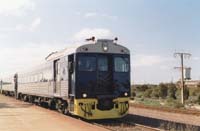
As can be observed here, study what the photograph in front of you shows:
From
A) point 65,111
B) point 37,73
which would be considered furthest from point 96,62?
point 37,73

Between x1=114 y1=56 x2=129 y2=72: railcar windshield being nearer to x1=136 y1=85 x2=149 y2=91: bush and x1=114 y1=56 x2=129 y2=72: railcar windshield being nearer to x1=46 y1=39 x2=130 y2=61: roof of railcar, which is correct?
x1=46 y1=39 x2=130 y2=61: roof of railcar

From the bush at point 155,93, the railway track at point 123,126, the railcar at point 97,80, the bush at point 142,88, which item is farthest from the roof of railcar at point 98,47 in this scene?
the bush at point 142,88

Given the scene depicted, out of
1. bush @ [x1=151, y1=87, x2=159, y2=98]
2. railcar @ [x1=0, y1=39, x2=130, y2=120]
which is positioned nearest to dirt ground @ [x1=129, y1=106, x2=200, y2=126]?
railcar @ [x1=0, y1=39, x2=130, y2=120]

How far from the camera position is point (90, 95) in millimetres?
17938

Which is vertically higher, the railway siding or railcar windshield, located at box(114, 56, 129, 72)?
railcar windshield, located at box(114, 56, 129, 72)

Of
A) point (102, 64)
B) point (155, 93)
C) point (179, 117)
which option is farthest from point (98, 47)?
point (155, 93)

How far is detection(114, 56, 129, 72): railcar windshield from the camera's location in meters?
A: 18.7

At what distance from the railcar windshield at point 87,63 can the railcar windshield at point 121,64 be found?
100 cm

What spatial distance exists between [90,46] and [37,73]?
1082 cm

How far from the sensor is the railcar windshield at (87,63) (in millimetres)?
18062

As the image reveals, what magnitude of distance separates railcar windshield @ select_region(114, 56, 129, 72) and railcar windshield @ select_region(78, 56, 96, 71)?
100 centimetres

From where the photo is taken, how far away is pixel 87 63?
59.8ft

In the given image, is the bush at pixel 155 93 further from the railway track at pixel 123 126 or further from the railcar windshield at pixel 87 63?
the railcar windshield at pixel 87 63

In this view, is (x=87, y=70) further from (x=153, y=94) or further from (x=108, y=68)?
(x=153, y=94)
